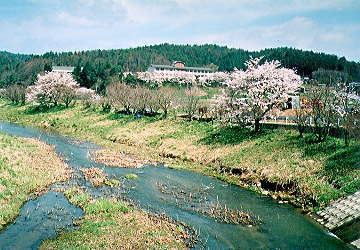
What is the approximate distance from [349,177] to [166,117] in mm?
34305

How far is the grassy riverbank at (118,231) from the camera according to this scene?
16.8 meters

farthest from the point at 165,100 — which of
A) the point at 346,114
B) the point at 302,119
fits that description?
the point at 346,114

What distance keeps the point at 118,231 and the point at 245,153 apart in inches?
759

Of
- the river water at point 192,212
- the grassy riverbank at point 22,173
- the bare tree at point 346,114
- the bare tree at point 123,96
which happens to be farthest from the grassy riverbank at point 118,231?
the bare tree at point 123,96

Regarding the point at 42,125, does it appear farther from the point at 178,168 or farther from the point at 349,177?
the point at 349,177

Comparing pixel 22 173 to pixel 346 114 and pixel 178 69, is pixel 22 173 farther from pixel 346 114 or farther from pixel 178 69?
pixel 178 69

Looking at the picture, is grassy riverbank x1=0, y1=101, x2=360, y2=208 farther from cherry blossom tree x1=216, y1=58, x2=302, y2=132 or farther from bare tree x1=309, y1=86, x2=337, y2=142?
cherry blossom tree x1=216, y1=58, x2=302, y2=132

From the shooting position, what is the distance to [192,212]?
22.4 meters

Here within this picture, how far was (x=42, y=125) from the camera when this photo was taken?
64500 millimetres

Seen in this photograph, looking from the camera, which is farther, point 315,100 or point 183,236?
point 315,100

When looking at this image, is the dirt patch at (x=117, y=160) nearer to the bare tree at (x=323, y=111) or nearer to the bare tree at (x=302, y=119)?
the bare tree at (x=302, y=119)

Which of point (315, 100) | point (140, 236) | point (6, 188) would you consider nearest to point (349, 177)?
point (315, 100)

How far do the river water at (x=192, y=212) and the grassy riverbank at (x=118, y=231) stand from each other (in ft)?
3.00

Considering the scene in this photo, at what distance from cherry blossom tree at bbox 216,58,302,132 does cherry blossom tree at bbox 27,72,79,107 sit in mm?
45272
